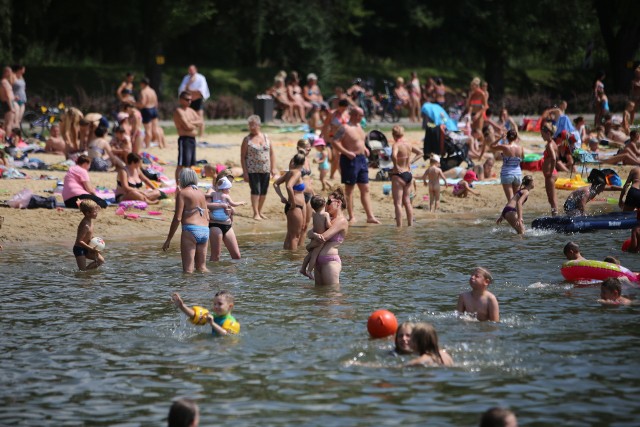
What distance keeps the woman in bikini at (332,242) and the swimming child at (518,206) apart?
5.36 meters

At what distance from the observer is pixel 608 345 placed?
1109 cm

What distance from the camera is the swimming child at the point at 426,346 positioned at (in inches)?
399

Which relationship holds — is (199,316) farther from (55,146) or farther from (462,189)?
(55,146)

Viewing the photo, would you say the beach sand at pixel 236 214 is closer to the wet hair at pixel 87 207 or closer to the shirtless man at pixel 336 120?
the shirtless man at pixel 336 120

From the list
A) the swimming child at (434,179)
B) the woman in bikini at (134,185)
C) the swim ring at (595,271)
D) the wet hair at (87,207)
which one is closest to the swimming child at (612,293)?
the swim ring at (595,271)

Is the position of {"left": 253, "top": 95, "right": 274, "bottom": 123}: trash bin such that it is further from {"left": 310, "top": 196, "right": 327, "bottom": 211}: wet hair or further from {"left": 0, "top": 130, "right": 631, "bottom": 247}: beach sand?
{"left": 310, "top": 196, "right": 327, "bottom": 211}: wet hair

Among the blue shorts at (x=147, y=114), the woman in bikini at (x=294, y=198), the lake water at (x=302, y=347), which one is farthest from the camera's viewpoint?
the blue shorts at (x=147, y=114)

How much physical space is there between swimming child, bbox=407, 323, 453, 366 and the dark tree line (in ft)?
96.8

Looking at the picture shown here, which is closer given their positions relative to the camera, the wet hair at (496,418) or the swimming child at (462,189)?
the wet hair at (496,418)

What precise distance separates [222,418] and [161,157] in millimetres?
17653

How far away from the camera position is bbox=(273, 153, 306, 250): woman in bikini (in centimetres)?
1714

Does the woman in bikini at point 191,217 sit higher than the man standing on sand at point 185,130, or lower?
lower

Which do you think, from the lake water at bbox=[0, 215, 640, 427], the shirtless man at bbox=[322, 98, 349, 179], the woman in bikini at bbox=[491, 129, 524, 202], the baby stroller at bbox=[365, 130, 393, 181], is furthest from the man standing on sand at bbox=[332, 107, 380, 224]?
the baby stroller at bbox=[365, 130, 393, 181]

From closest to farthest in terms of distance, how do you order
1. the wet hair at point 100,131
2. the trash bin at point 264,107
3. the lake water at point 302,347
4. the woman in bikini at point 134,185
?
the lake water at point 302,347, the woman in bikini at point 134,185, the wet hair at point 100,131, the trash bin at point 264,107
